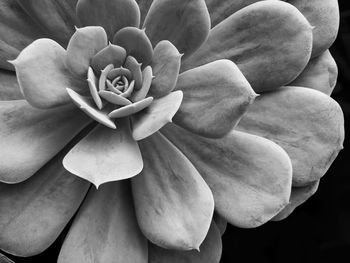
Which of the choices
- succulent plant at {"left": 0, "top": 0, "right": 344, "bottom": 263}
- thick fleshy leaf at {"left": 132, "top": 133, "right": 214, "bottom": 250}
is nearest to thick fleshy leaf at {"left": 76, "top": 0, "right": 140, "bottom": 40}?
succulent plant at {"left": 0, "top": 0, "right": 344, "bottom": 263}

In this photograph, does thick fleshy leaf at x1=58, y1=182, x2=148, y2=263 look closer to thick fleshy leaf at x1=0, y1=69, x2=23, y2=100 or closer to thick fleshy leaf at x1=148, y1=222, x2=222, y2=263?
thick fleshy leaf at x1=148, y1=222, x2=222, y2=263

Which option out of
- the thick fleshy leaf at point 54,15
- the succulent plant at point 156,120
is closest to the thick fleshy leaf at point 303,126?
the succulent plant at point 156,120

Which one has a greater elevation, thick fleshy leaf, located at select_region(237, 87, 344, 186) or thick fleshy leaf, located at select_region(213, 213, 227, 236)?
thick fleshy leaf, located at select_region(237, 87, 344, 186)

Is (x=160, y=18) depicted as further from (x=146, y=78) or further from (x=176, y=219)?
(x=176, y=219)

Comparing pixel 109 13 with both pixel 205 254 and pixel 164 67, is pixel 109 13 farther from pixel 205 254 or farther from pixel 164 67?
pixel 205 254

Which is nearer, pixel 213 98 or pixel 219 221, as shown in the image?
pixel 213 98

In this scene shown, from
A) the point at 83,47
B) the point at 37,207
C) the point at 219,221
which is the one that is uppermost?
the point at 83,47

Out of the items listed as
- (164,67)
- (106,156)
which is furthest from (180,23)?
(106,156)

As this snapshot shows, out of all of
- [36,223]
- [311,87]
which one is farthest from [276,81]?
[36,223]
